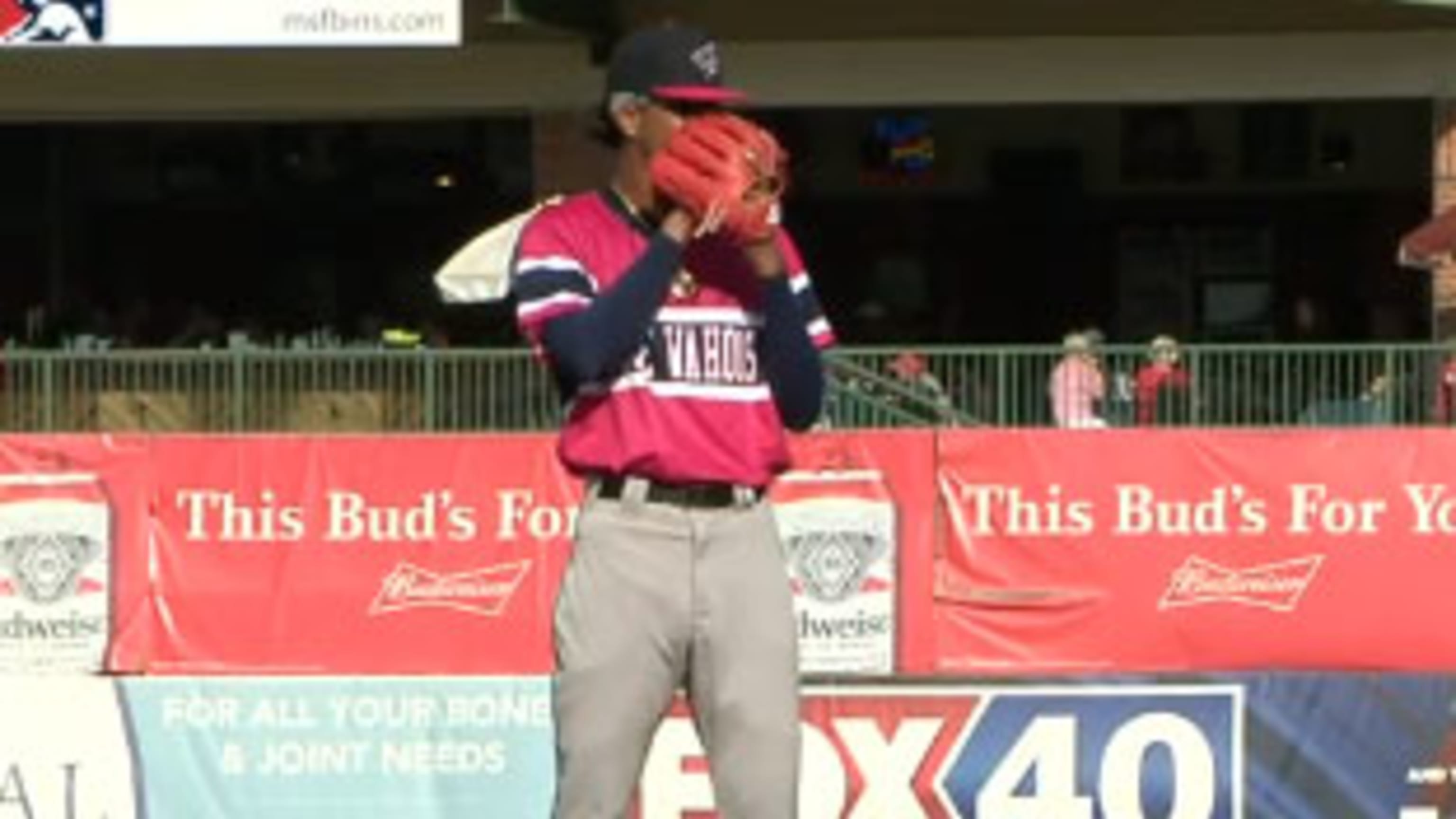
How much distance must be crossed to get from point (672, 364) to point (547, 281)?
0.90ft

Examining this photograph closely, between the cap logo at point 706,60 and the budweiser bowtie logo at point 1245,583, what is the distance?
5.48 meters

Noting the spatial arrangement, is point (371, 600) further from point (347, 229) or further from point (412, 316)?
point (347, 229)

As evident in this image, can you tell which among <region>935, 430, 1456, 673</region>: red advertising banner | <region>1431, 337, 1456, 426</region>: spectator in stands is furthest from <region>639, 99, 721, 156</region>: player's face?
<region>1431, 337, 1456, 426</region>: spectator in stands

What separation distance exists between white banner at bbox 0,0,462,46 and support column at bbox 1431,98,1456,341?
20.8 feet

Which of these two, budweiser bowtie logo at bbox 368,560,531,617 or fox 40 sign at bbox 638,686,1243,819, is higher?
budweiser bowtie logo at bbox 368,560,531,617

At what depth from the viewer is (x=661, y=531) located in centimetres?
551

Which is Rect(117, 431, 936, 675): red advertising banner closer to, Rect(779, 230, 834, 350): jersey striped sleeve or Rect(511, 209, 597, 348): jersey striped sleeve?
Rect(779, 230, 834, 350): jersey striped sleeve

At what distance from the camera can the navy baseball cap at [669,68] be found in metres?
5.52

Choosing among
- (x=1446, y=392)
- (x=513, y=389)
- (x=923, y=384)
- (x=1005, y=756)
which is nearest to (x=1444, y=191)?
(x=1446, y=392)

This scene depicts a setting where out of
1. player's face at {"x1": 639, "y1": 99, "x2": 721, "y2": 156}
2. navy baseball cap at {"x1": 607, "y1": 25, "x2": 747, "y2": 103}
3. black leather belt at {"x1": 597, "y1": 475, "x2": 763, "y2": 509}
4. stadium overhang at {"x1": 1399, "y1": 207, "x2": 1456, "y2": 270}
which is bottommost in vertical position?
black leather belt at {"x1": 597, "y1": 475, "x2": 763, "y2": 509}

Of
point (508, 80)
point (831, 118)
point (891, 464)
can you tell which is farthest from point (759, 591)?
point (831, 118)

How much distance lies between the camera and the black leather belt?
218 inches

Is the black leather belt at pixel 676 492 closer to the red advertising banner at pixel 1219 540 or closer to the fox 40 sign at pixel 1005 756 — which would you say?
the fox 40 sign at pixel 1005 756

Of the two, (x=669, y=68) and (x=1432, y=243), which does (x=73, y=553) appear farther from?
(x=1432, y=243)
